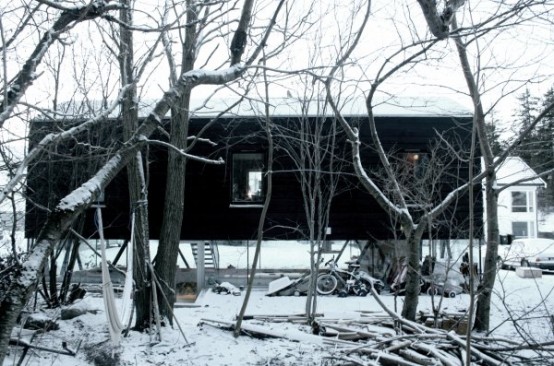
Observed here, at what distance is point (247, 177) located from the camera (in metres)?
17.2

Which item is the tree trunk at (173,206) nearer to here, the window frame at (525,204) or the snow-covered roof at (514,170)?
the snow-covered roof at (514,170)

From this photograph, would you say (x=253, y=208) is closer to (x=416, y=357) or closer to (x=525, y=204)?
(x=416, y=357)

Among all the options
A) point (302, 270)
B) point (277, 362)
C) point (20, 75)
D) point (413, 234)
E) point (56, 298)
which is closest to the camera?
point (20, 75)

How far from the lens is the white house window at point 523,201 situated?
35.3 metres

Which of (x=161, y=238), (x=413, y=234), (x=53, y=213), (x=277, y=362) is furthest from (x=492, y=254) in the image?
(x=53, y=213)

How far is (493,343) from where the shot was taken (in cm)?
744

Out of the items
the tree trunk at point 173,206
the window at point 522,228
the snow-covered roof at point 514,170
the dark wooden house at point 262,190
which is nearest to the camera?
the tree trunk at point 173,206

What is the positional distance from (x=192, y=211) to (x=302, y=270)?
16.7ft

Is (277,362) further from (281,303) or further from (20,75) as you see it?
(281,303)

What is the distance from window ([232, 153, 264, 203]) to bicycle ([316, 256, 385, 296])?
10.7 ft

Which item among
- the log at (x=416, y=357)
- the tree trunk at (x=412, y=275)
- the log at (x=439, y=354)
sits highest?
the tree trunk at (x=412, y=275)

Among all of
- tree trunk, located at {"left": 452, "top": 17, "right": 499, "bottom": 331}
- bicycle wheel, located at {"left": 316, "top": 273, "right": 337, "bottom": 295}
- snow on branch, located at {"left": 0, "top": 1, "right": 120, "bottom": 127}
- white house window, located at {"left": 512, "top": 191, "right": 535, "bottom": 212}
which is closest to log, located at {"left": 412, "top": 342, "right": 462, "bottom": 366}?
tree trunk, located at {"left": 452, "top": 17, "right": 499, "bottom": 331}

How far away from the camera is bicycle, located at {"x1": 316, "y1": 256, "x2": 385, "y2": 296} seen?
16.2 m

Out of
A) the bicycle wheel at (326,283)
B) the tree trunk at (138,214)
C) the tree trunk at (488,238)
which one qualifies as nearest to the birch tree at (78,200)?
the tree trunk at (138,214)
